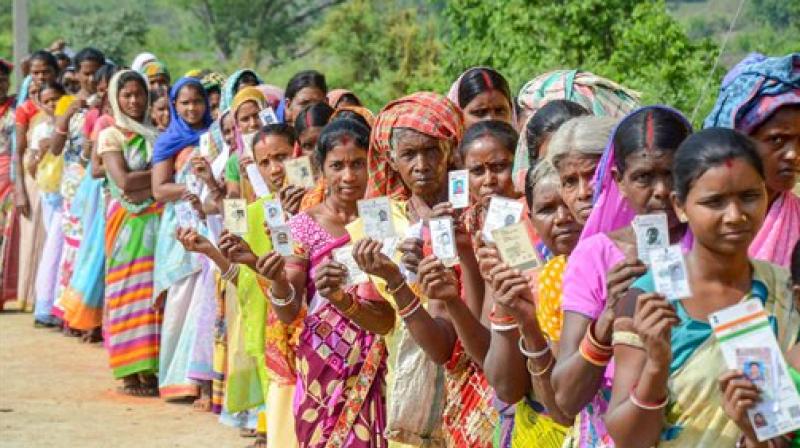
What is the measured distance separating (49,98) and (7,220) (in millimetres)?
1676

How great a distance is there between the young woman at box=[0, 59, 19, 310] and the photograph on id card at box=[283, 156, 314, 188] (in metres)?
8.05

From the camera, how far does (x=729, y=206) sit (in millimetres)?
3668

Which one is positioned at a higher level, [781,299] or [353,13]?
[353,13]

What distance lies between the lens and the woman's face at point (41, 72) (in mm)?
14352

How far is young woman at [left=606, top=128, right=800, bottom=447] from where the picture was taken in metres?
3.68

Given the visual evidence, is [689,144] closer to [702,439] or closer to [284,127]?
[702,439]

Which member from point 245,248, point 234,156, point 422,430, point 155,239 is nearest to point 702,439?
point 422,430

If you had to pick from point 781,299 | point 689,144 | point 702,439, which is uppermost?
point 689,144

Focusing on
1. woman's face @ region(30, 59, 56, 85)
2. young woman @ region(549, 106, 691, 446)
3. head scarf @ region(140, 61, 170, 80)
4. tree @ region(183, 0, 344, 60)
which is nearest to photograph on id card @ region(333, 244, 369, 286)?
young woman @ region(549, 106, 691, 446)

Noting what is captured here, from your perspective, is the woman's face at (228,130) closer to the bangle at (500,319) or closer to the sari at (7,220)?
the bangle at (500,319)

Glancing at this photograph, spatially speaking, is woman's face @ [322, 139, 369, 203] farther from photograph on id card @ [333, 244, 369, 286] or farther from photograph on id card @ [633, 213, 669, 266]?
photograph on id card @ [633, 213, 669, 266]

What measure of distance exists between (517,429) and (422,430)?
88cm

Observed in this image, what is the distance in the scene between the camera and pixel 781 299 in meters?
3.77

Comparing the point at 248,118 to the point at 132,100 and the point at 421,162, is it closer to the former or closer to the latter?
the point at 132,100
